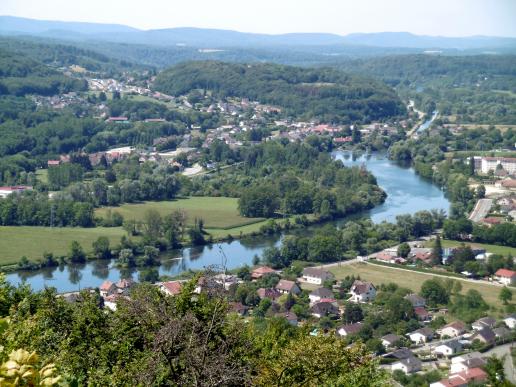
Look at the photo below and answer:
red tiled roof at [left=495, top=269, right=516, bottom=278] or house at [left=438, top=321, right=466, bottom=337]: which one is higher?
house at [left=438, top=321, right=466, bottom=337]

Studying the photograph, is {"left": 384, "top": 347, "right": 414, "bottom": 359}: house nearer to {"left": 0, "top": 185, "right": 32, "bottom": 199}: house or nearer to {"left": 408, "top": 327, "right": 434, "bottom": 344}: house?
{"left": 408, "top": 327, "right": 434, "bottom": 344}: house

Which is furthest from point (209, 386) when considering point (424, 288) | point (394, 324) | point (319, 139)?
point (319, 139)

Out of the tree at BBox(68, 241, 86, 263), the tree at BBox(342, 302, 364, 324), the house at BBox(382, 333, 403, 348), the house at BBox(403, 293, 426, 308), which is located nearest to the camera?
the house at BBox(382, 333, 403, 348)

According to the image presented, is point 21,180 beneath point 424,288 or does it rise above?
beneath

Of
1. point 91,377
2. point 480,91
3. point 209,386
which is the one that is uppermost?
point 209,386

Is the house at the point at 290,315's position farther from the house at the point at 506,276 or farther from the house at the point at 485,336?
the house at the point at 506,276

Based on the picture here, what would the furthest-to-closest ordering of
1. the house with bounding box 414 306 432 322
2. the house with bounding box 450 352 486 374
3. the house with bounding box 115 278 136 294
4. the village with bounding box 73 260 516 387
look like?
the house with bounding box 115 278 136 294
the house with bounding box 414 306 432 322
the village with bounding box 73 260 516 387
the house with bounding box 450 352 486 374

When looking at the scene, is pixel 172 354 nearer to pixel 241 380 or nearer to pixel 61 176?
pixel 241 380

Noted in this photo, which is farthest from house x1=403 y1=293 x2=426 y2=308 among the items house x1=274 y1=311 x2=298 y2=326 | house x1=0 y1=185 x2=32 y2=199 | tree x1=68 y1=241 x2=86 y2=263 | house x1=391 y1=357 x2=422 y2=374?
house x1=0 y1=185 x2=32 y2=199
